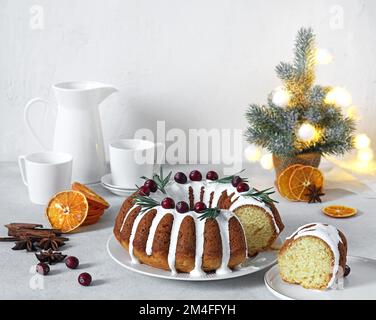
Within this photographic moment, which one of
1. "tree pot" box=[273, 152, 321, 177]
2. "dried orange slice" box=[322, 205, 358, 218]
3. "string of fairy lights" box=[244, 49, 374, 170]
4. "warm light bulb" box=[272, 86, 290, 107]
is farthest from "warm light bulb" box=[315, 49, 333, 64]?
"dried orange slice" box=[322, 205, 358, 218]

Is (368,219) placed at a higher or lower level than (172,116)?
lower

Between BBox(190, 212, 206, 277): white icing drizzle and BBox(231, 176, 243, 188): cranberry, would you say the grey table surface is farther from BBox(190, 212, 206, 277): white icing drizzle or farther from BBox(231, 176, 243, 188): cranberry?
BBox(231, 176, 243, 188): cranberry

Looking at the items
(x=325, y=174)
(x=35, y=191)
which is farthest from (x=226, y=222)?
(x=325, y=174)

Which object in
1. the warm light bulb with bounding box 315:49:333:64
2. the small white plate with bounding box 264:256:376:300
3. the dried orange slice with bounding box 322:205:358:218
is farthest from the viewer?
the warm light bulb with bounding box 315:49:333:64

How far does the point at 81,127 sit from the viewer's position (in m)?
1.96

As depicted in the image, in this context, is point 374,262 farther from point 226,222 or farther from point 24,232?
point 24,232

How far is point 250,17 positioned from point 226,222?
2.85 feet

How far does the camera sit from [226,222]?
141 centimetres

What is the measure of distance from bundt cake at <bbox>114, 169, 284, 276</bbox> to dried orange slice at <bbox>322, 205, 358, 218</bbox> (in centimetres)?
28

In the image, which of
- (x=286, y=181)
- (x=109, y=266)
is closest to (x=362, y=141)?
(x=286, y=181)

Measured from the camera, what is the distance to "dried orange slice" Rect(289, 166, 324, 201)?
6.14 feet

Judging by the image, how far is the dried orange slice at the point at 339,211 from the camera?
1759 mm

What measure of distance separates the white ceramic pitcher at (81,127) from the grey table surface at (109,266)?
8cm

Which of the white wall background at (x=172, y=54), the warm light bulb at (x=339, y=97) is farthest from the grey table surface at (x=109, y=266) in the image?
the white wall background at (x=172, y=54)
